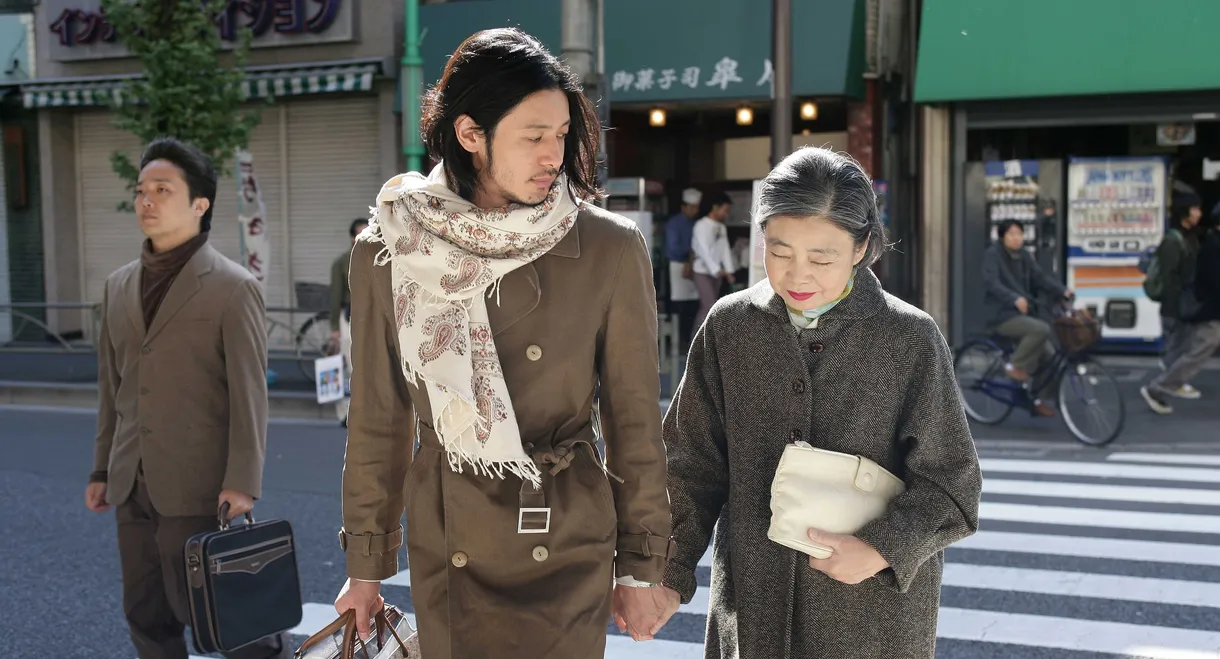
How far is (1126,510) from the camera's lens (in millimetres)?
8008

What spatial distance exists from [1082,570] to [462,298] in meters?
5.13

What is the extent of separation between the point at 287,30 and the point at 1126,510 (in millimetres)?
13069

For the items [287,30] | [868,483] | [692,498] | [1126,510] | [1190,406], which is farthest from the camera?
[287,30]

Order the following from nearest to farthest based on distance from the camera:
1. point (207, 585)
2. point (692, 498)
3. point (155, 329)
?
point (692, 498), point (207, 585), point (155, 329)

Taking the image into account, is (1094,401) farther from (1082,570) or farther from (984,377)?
(1082,570)

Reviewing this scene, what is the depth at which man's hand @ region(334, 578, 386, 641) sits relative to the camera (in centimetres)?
255

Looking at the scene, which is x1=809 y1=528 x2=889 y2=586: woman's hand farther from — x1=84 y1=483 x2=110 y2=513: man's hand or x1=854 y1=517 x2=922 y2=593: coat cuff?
x1=84 y1=483 x2=110 y2=513: man's hand

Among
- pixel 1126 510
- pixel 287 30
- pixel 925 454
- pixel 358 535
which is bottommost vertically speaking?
pixel 1126 510

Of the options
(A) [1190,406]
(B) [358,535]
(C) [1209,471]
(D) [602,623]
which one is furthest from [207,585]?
(A) [1190,406]

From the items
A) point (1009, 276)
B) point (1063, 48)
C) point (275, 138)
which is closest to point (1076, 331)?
point (1009, 276)

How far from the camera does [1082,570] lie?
656 centimetres

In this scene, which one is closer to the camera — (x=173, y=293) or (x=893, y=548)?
(x=893, y=548)

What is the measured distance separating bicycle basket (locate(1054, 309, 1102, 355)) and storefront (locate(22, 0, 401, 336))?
31.1 feet

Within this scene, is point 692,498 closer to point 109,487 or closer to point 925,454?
point 925,454
